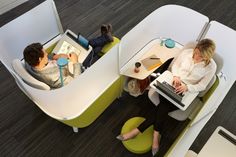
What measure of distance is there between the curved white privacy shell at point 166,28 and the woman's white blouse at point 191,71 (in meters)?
0.36

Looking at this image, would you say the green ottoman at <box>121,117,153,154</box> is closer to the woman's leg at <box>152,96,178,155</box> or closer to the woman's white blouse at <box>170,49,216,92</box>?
the woman's leg at <box>152,96,178,155</box>

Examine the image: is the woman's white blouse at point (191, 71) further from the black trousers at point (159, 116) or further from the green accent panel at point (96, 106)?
the green accent panel at point (96, 106)

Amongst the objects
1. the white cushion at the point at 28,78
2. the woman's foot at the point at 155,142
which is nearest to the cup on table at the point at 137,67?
the woman's foot at the point at 155,142

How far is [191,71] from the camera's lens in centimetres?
231

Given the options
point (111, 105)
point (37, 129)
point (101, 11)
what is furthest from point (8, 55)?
point (101, 11)

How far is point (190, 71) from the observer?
2.33 metres

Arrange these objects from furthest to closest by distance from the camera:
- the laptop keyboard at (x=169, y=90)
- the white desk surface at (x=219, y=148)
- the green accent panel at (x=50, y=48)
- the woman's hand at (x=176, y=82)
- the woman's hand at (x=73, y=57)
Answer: the green accent panel at (x=50, y=48), the woman's hand at (x=73, y=57), the woman's hand at (x=176, y=82), the laptop keyboard at (x=169, y=90), the white desk surface at (x=219, y=148)

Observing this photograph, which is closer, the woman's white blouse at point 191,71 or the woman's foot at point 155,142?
the woman's white blouse at point 191,71

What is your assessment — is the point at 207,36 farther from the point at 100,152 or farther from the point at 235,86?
the point at 100,152

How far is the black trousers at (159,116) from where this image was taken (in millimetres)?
2387

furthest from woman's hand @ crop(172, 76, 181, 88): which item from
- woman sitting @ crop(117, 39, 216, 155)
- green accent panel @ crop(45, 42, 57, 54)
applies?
green accent panel @ crop(45, 42, 57, 54)

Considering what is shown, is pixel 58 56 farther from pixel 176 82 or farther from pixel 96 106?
pixel 176 82

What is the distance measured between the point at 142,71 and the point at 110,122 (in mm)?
706

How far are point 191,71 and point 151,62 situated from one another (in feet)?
1.29
